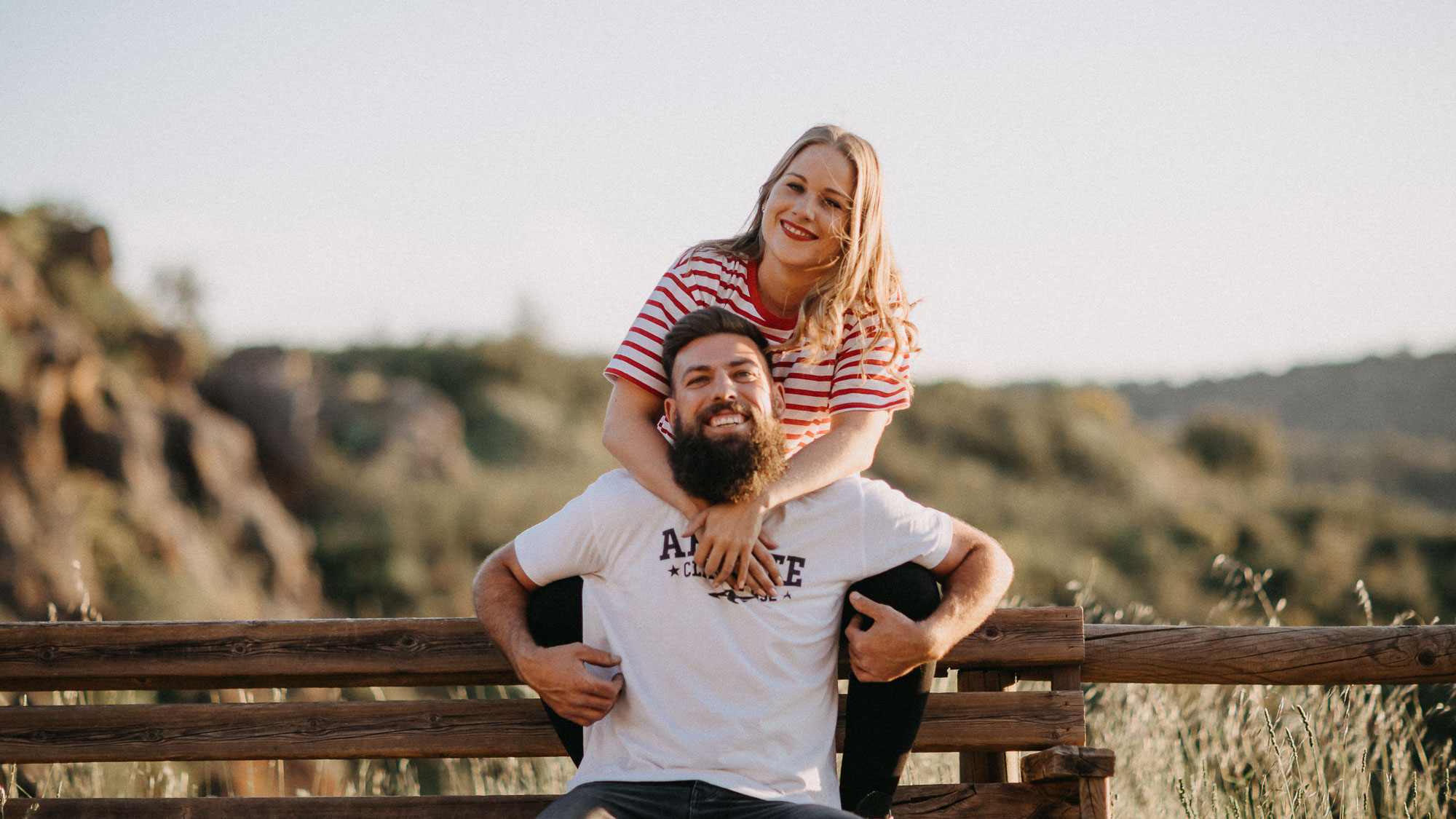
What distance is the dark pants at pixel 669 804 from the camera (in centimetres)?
223

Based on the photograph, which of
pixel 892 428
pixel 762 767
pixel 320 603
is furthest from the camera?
pixel 892 428

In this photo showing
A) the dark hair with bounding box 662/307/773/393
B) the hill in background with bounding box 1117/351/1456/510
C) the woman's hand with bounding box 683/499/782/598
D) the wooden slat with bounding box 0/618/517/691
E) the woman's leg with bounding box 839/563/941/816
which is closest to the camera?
the woman's hand with bounding box 683/499/782/598

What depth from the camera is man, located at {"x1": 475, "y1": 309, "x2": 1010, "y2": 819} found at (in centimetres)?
230

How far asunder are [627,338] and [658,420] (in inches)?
10.6

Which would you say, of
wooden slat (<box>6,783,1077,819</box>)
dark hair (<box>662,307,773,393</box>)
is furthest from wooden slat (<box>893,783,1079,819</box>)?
dark hair (<box>662,307,773,393</box>)

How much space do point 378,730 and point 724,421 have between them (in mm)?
1277

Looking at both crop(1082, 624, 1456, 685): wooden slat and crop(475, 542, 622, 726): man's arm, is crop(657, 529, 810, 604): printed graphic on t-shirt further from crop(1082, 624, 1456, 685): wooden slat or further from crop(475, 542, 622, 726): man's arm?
crop(1082, 624, 1456, 685): wooden slat

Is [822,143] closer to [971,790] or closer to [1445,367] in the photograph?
[971,790]

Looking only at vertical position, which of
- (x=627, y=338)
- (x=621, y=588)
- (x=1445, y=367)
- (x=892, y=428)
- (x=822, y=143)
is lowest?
(x=621, y=588)

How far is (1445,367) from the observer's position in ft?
147

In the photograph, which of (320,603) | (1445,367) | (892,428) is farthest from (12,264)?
(1445,367)

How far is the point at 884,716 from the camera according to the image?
2.47m

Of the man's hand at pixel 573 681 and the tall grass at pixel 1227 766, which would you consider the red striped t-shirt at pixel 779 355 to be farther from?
the tall grass at pixel 1227 766

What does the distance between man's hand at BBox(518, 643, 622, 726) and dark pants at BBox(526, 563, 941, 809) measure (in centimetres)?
10
